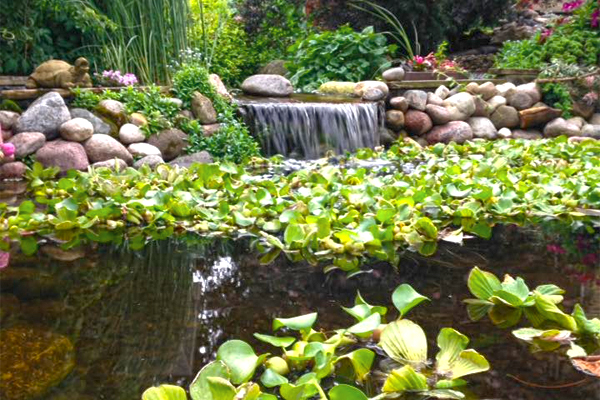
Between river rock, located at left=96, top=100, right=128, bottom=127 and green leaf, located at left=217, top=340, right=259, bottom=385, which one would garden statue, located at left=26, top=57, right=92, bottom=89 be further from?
green leaf, located at left=217, top=340, right=259, bottom=385

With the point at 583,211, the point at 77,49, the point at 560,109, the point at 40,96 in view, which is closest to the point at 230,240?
the point at 583,211

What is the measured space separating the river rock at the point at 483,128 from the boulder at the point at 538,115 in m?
0.38

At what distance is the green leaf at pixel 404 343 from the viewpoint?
162 centimetres

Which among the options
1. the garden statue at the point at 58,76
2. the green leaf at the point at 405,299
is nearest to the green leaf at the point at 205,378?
the green leaf at the point at 405,299

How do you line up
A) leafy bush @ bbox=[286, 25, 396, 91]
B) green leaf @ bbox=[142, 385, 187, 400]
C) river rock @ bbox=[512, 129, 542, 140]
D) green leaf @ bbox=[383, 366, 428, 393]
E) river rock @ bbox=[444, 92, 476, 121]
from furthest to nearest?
leafy bush @ bbox=[286, 25, 396, 91]
river rock @ bbox=[512, 129, 542, 140]
river rock @ bbox=[444, 92, 476, 121]
green leaf @ bbox=[383, 366, 428, 393]
green leaf @ bbox=[142, 385, 187, 400]

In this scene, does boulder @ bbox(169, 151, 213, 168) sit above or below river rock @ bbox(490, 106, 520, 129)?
above

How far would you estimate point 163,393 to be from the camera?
4.19 feet

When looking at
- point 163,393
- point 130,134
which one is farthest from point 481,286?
point 130,134

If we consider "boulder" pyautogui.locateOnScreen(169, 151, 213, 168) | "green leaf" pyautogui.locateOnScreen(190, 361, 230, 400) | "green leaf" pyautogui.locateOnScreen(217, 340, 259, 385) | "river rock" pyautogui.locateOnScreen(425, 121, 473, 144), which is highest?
"green leaf" pyautogui.locateOnScreen(190, 361, 230, 400)

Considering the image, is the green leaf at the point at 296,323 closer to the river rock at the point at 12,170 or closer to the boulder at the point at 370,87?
the river rock at the point at 12,170

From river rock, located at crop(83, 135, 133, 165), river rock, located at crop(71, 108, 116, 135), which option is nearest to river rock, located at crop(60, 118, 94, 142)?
river rock, located at crop(83, 135, 133, 165)

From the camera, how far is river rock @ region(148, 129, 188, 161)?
19.7 feet

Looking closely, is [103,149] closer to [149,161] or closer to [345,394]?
[149,161]

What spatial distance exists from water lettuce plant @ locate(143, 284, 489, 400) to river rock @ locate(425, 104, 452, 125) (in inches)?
250
